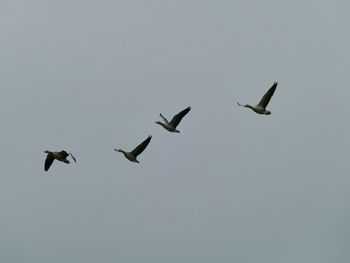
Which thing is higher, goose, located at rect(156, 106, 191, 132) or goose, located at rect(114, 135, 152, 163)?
goose, located at rect(156, 106, 191, 132)

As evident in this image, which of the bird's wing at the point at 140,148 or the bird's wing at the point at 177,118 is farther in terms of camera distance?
the bird's wing at the point at 177,118

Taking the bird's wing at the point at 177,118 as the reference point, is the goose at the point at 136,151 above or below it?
below

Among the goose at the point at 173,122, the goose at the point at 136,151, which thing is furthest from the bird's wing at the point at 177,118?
the goose at the point at 136,151

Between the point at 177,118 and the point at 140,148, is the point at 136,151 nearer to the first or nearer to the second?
the point at 140,148

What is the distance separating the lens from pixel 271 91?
112188 mm

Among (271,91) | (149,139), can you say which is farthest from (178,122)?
(271,91)

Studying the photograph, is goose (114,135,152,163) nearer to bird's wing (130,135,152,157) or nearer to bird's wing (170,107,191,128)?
bird's wing (130,135,152,157)

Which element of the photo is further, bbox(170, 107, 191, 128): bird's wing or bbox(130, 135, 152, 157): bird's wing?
bbox(170, 107, 191, 128): bird's wing

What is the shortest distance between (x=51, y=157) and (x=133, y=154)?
8.68 meters

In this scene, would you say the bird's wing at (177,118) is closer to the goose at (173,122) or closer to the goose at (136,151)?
the goose at (173,122)

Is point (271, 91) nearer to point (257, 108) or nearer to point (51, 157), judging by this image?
point (257, 108)

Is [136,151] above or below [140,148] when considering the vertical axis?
below

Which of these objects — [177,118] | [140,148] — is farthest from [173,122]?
[140,148]

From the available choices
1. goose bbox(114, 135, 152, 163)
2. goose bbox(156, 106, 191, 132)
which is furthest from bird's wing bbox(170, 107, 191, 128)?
goose bbox(114, 135, 152, 163)
